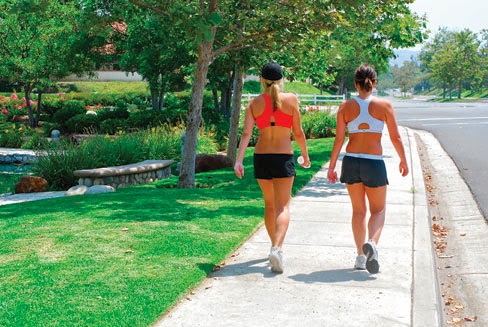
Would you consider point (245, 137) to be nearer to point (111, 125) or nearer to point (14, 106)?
point (111, 125)

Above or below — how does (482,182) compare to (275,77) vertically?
below

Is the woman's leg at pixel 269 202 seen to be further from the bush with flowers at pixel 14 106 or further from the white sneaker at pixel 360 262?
the bush with flowers at pixel 14 106

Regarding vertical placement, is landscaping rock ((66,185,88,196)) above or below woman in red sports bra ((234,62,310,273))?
below

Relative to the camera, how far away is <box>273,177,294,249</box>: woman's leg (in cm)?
626

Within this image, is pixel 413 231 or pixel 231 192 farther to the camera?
pixel 231 192

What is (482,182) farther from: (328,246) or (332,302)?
(332,302)

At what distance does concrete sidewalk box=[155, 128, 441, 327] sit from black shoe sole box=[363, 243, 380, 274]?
0.08 metres

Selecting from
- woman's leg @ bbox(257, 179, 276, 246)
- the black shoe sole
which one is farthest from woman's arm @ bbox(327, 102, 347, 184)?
the black shoe sole

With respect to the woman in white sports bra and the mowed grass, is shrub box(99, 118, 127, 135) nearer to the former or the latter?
the mowed grass

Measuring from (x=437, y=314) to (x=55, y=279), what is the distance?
10.7 feet

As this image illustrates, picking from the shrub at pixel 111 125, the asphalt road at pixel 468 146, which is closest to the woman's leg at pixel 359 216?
the asphalt road at pixel 468 146

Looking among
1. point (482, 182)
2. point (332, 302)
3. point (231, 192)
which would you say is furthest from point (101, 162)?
point (332, 302)

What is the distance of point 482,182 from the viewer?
12.9 meters

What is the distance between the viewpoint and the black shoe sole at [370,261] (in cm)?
601
